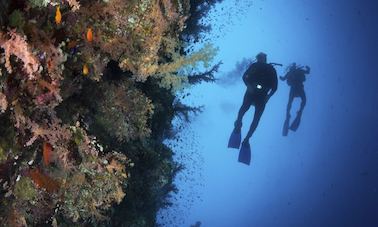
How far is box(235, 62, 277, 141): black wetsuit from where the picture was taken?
12.0 m

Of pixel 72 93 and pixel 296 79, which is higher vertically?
pixel 296 79

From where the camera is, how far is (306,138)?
103 metres

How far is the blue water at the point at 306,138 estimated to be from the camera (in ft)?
178

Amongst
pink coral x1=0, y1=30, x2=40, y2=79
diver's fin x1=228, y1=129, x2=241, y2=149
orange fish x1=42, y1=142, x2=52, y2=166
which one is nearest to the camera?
pink coral x1=0, y1=30, x2=40, y2=79

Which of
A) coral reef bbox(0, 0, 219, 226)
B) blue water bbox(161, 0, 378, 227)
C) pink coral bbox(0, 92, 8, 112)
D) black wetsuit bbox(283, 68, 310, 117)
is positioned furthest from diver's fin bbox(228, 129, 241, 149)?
blue water bbox(161, 0, 378, 227)

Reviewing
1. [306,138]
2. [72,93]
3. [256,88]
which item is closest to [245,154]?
[256,88]

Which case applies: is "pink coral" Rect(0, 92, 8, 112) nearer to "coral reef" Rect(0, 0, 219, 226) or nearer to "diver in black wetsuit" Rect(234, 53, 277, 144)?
"coral reef" Rect(0, 0, 219, 226)

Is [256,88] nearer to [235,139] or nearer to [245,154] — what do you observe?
[235,139]

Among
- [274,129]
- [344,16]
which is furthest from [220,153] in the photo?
[344,16]

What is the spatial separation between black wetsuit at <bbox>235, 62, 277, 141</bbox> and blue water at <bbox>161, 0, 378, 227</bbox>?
57.1ft

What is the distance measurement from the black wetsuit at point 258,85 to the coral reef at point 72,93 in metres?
8.96

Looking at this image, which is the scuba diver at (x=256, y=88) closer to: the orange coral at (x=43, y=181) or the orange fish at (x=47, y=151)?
the orange coral at (x=43, y=181)

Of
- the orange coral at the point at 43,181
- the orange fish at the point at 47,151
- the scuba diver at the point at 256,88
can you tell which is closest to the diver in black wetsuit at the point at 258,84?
the scuba diver at the point at 256,88

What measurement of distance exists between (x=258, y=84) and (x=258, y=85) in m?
0.03
